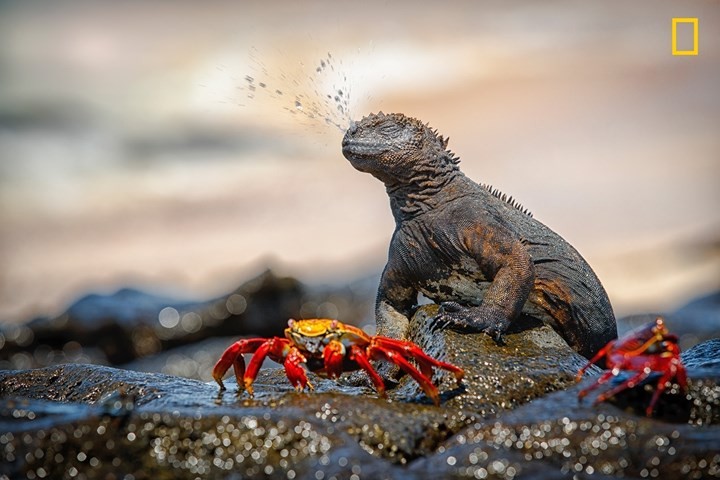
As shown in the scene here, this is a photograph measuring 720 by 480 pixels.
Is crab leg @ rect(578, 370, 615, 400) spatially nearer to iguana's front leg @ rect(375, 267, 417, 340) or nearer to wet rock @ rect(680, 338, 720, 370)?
wet rock @ rect(680, 338, 720, 370)

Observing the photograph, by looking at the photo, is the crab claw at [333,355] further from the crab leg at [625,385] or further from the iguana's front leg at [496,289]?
the crab leg at [625,385]

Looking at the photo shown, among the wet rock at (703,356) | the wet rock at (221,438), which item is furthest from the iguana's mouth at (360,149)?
the wet rock at (703,356)

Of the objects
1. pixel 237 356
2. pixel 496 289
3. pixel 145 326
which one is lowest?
pixel 145 326

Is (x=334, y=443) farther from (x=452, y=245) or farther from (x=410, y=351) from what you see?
(x=452, y=245)

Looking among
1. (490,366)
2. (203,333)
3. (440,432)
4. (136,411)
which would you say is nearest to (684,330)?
(203,333)

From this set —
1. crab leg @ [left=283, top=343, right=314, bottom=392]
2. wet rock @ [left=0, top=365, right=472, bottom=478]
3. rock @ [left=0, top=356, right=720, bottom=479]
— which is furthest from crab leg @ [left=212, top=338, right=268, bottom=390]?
rock @ [left=0, top=356, right=720, bottom=479]

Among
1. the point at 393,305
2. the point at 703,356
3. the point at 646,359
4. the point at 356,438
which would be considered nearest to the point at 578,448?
the point at 646,359

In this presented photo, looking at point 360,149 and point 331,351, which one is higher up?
point 360,149
